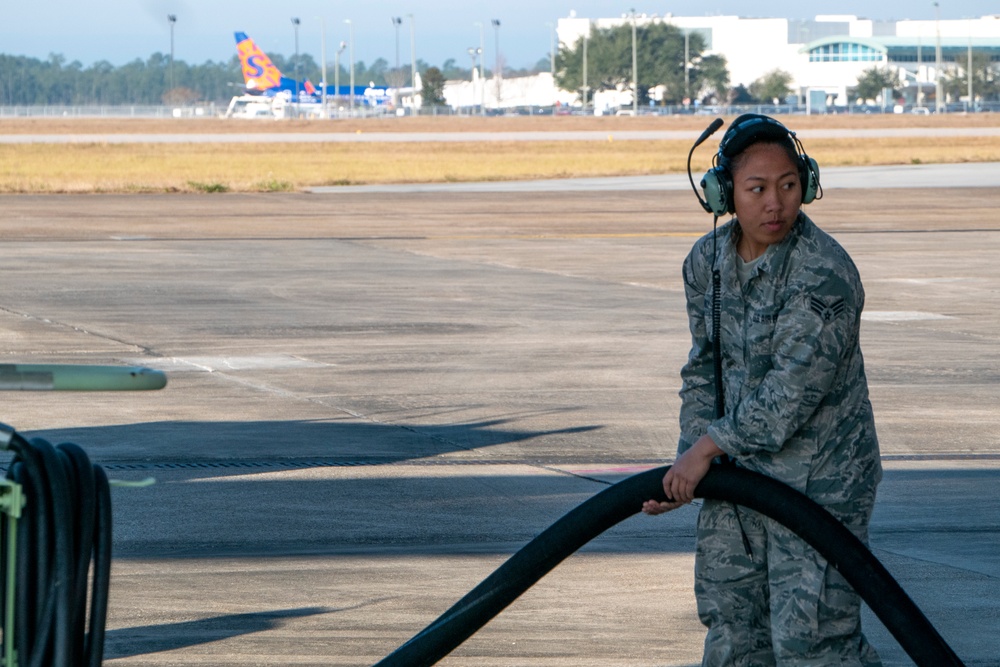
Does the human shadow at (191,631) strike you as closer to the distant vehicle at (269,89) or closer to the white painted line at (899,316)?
the white painted line at (899,316)

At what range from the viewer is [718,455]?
382 centimetres

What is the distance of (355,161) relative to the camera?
5541cm

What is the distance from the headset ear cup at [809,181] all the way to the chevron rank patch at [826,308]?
1.00 feet

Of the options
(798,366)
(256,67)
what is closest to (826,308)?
(798,366)

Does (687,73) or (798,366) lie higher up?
(687,73)

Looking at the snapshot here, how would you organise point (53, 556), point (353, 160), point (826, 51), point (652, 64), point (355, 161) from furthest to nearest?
point (826, 51) → point (652, 64) → point (353, 160) → point (355, 161) → point (53, 556)

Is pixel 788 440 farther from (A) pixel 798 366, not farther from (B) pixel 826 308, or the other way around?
(B) pixel 826 308

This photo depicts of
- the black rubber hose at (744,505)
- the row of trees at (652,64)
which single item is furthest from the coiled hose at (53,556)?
the row of trees at (652,64)

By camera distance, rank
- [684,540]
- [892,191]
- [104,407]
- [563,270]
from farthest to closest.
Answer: [892,191] < [563,270] < [104,407] < [684,540]

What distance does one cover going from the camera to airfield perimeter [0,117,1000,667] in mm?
5613

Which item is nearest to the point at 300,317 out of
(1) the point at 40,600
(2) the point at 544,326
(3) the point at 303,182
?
(2) the point at 544,326

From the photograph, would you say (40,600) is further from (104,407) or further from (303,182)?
(303,182)

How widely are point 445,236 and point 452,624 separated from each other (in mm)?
21533

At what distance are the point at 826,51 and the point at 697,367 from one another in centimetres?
18546
